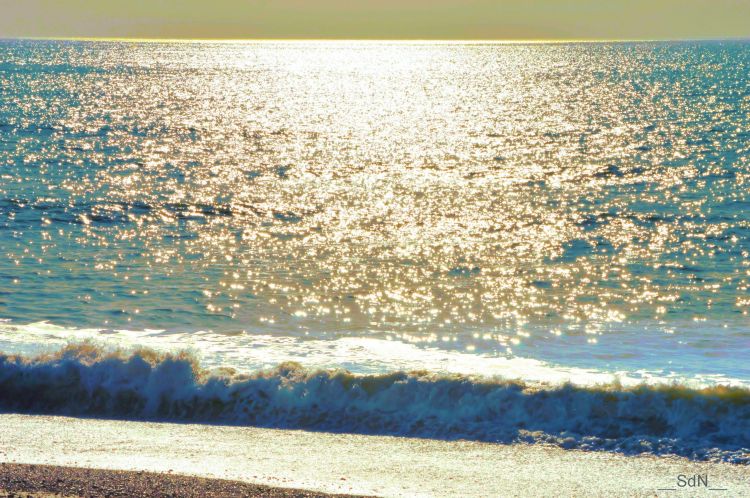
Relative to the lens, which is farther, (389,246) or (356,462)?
(389,246)

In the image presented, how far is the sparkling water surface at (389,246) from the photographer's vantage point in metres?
19.6

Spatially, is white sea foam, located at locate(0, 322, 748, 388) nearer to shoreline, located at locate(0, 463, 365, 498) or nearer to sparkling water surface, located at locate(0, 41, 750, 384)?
sparkling water surface, located at locate(0, 41, 750, 384)

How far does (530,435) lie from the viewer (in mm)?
13938

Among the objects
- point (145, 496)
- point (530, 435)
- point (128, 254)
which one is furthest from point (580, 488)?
point (128, 254)

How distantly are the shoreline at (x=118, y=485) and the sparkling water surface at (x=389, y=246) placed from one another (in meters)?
6.38

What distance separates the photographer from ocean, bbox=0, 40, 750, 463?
49.3ft

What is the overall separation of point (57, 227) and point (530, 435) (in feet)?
72.6

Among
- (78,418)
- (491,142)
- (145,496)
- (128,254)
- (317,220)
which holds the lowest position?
(145,496)

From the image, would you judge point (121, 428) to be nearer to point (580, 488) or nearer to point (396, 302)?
point (580, 488)

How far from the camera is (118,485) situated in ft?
35.6

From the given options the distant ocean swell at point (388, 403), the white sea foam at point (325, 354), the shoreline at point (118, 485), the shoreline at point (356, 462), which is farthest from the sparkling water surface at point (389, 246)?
the shoreline at point (118, 485)

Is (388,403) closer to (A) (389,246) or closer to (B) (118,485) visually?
(B) (118,485)

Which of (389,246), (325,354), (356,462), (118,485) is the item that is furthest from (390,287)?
(118,485)

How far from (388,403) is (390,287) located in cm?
914
